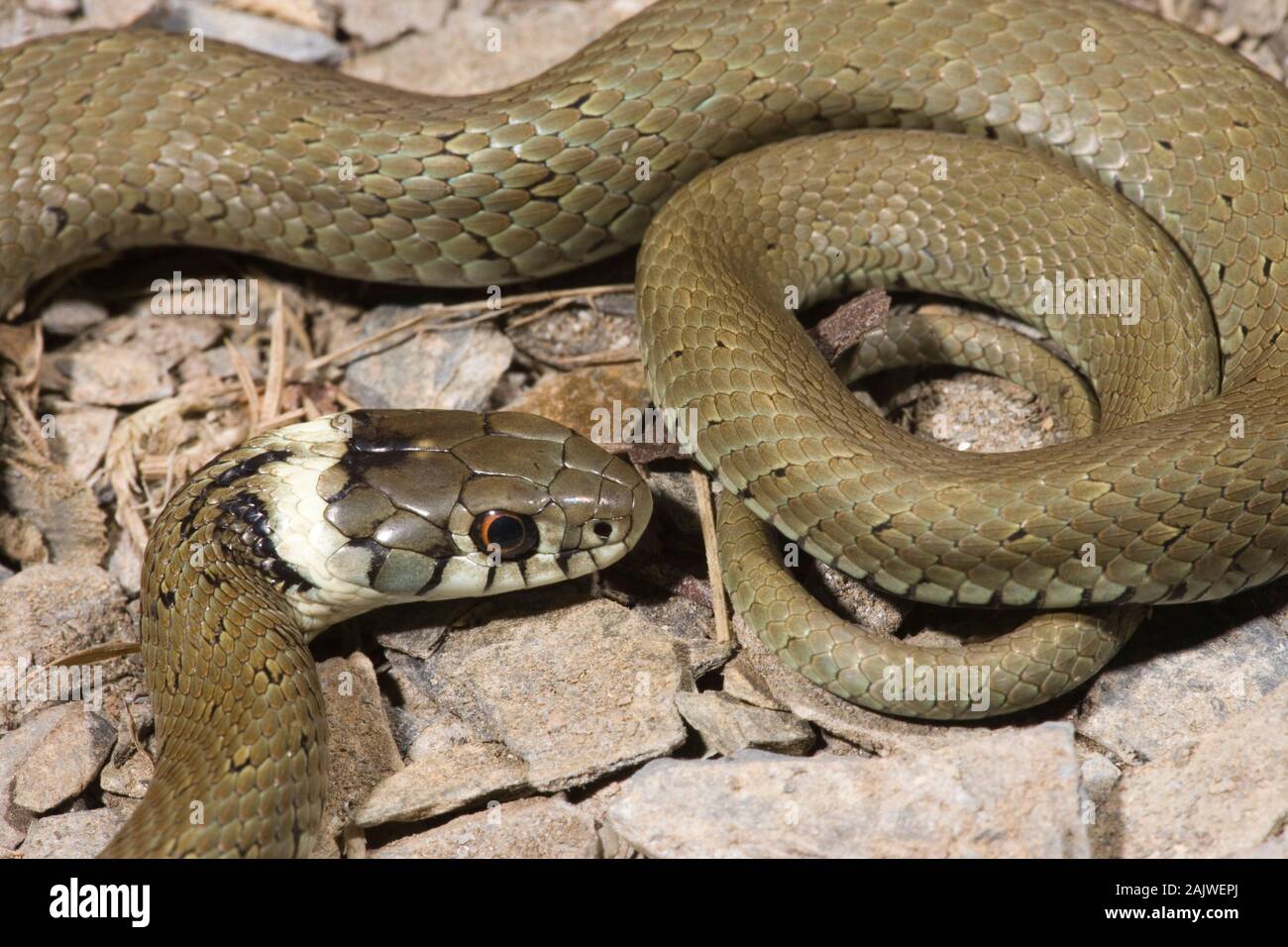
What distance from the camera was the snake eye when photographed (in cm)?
457

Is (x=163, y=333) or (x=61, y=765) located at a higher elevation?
(x=163, y=333)

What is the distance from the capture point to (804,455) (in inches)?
172

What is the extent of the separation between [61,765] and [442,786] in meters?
1.46

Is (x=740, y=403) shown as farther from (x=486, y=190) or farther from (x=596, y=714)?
(x=486, y=190)

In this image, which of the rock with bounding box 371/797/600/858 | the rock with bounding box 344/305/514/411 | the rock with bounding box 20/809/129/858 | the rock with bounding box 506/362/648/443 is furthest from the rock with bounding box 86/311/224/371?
the rock with bounding box 371/797/600/858

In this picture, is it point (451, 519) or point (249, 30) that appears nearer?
point (451, 519)

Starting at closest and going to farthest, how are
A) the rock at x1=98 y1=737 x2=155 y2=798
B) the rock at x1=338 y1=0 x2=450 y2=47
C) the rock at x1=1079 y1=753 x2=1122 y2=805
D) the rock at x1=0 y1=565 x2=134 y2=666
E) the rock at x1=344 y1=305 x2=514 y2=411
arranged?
the rock at x1=1079 y1=753 x2=1122 y2=805
the rock at x1=98 y1=737 x2=155 y2=798
the rock at x1=0 y1=565 x2=134 y2=666
the rock at x1=344 y1=305 x2=514 y2=411
the rock at x1=338 y1=0 x2=450 y2=47

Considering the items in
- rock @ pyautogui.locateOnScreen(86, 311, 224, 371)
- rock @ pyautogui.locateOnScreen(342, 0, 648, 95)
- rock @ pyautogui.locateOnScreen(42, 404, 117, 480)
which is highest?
rock @ pyautogui.locateOnScreen(342, 0, 648, 95)

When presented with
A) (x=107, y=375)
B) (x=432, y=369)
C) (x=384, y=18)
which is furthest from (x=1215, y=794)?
(x=384, y=18)

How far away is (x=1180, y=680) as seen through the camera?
4.47 meters

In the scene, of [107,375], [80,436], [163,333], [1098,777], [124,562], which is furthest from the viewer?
[163,333]

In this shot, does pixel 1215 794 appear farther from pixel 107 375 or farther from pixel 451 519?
pixel 107 375

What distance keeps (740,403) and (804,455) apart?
14.0 inches

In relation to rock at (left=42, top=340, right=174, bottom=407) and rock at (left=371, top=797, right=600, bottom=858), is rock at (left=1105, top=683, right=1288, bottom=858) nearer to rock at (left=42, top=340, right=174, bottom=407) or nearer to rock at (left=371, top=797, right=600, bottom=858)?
rock at (left=371, top=797, right=600, bottom=858)
